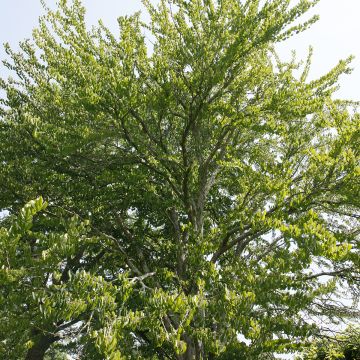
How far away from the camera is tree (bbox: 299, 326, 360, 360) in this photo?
527cm

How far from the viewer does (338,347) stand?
5.77m

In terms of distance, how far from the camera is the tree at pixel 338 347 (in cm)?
527

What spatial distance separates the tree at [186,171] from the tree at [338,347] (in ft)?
1.21

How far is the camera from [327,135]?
6.84 metres

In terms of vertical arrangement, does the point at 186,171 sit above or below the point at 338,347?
above

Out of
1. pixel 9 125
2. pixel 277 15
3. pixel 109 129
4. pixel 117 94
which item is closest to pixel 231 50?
pixel 277 15

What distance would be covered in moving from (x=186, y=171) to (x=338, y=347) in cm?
372

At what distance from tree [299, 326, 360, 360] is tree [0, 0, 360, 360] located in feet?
1.21

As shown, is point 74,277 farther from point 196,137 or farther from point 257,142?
point 257,142

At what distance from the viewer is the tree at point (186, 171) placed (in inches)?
161

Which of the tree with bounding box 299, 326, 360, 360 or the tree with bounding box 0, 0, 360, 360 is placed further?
the tree with bounding box 299, 326, 360, 360

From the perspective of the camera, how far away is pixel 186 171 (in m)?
5.78

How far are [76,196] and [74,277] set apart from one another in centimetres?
286

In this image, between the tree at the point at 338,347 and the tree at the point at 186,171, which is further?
the tree at the point at 338,347
